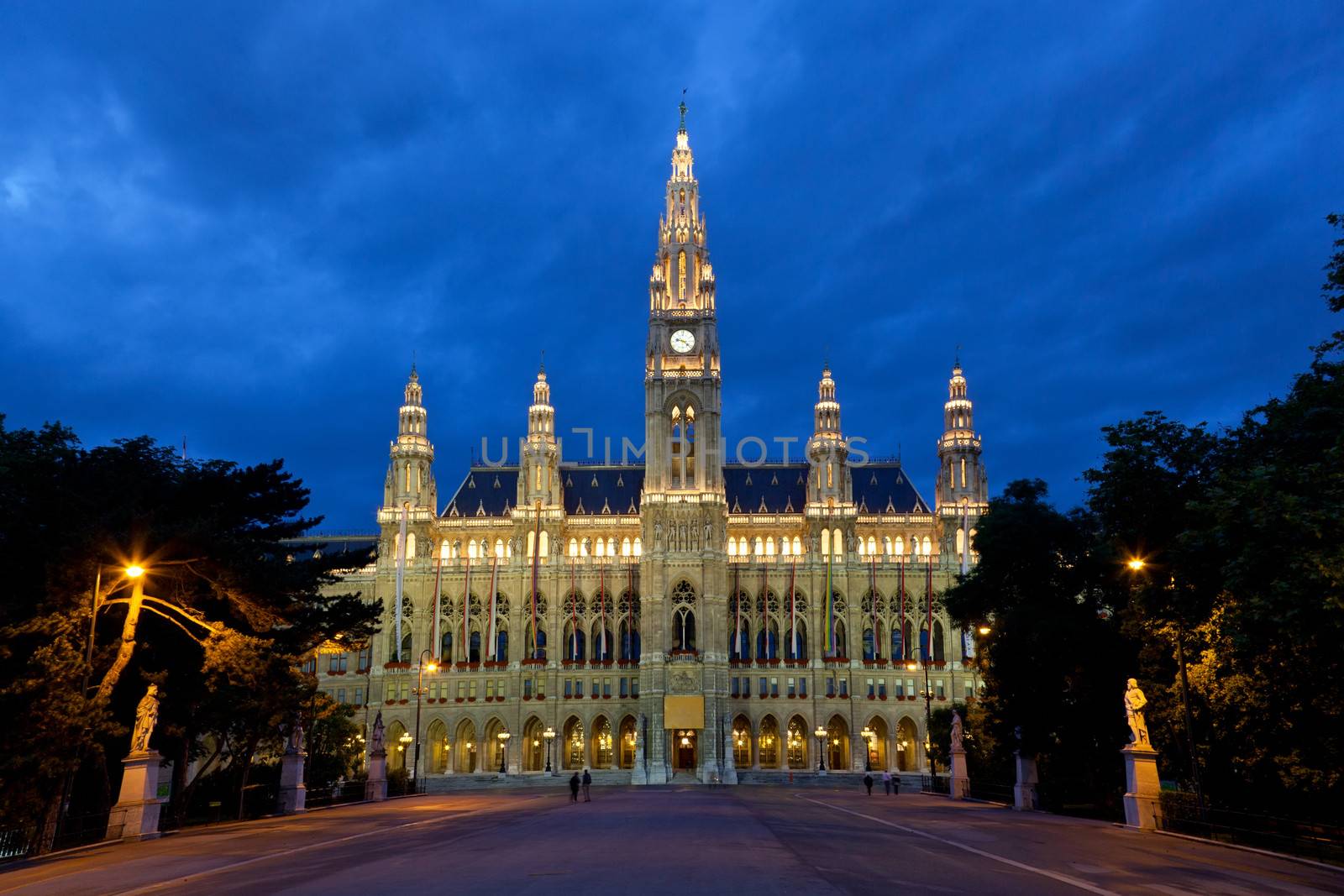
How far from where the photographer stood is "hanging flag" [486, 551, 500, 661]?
101438 millimetres

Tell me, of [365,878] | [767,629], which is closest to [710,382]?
[767,629]

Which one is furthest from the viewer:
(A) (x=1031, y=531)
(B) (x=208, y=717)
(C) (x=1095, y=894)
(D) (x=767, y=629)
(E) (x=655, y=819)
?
(D) (x=767, y=629)

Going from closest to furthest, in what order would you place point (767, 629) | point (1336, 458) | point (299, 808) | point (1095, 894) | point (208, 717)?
1. point (1095, 894)
2. point (1336, 458)
3. point (208, 717)
4. point (299, 808)
5. point (767, 629)

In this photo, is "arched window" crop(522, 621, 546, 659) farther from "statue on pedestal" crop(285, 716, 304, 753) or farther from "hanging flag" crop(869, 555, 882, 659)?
"statue on pedestal" crop(285, 716, 304, 753)

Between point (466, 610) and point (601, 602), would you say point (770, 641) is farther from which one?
point (466, 610)

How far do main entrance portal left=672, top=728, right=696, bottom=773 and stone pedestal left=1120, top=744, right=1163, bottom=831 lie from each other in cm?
6773

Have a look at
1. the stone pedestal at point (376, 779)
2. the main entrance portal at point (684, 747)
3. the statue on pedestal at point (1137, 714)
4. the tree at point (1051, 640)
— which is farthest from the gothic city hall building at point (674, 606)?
the statue on pedestal at point (1137, 714)

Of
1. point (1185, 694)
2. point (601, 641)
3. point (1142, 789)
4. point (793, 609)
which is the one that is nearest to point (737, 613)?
point (793, 609)

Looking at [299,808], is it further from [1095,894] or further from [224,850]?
[1095,894]

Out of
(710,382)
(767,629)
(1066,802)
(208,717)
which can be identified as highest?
(710,382)

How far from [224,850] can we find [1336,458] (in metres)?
29.9

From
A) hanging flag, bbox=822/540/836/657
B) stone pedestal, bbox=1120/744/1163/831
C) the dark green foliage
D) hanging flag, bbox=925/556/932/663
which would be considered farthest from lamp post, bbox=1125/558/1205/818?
hanging flag, bbox=822/540/836/657

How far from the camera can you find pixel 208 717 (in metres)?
41.0

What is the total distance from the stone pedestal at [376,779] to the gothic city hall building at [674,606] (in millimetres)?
38756
